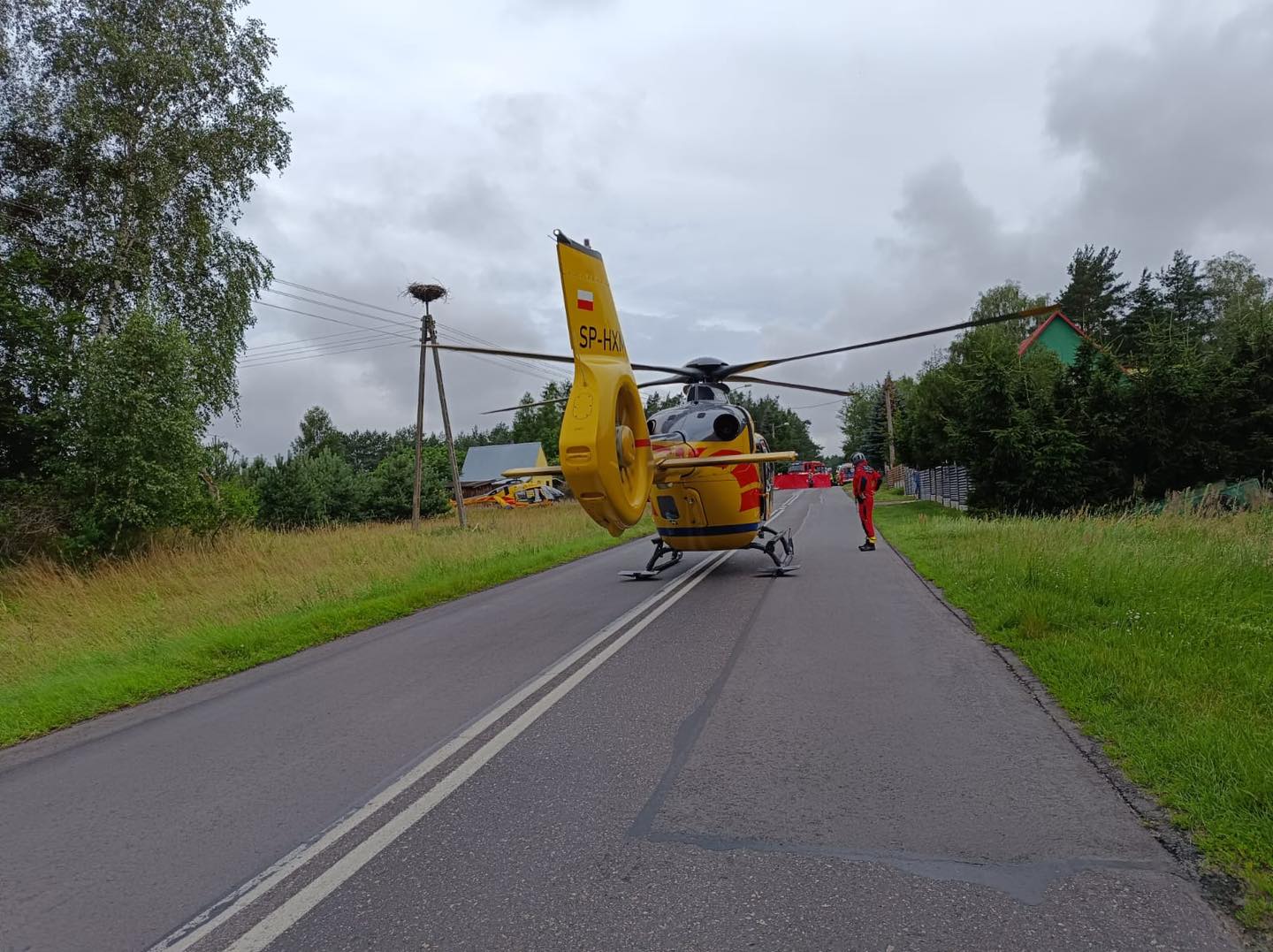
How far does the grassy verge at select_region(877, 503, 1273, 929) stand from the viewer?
3.44m

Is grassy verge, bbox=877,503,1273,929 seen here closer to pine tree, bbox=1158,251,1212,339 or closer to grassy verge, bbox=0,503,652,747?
grassy verge, bbox=0,503,652,747

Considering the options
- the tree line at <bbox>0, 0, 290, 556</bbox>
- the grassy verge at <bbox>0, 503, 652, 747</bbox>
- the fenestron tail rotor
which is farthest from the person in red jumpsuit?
the tree line at <bbox>0, 0, 290, 556</bbox>

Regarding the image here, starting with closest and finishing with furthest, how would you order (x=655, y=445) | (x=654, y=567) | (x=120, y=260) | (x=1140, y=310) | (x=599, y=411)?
(x=599, y=411)
(x=655, y=445)
(x=654, y=567)
(x=120, y=260)
(x=1140, y=310)

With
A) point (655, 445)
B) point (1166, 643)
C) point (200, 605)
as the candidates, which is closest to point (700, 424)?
point (655, 445)

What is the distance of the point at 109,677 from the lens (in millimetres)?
7297

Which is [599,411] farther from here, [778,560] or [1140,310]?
[1140,310]

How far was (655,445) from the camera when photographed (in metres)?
10.8

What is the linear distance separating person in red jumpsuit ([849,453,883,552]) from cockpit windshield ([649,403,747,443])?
500cm

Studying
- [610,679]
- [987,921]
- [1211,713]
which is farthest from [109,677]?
[1211,713]

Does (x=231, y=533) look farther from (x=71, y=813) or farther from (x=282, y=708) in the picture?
(x=71, y=813)

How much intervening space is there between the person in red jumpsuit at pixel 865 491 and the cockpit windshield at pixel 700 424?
5003 millimetres

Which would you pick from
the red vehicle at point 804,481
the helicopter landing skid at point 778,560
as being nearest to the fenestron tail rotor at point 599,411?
the helicopter landing skid at point 778,560

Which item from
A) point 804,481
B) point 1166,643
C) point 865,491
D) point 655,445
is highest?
point 655,445

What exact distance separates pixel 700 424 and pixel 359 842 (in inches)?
336
